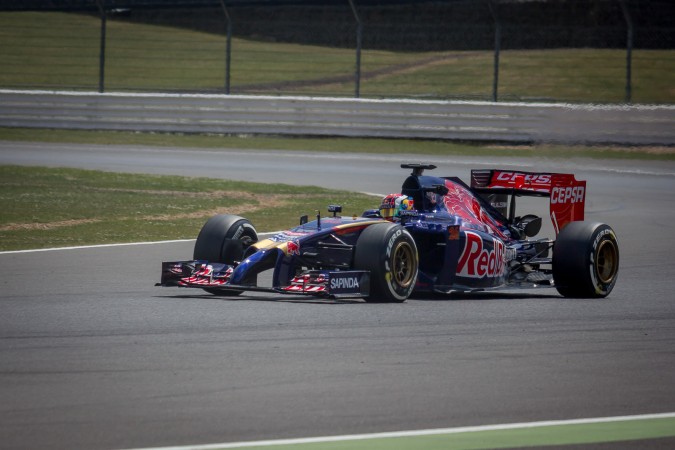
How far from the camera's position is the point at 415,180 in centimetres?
1062

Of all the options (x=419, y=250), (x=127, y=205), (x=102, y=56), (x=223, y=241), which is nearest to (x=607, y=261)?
(x=419, y=250)

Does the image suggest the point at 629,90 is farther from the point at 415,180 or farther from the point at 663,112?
the point at 415,180

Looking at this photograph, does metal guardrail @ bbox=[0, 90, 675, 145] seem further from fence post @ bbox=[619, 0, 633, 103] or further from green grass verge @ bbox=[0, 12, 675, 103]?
fence post @ bbox=[619, 0, 633, 103]

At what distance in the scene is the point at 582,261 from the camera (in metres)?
10.2

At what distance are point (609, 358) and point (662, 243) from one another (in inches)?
292

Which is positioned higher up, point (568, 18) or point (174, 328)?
point (568, 18)

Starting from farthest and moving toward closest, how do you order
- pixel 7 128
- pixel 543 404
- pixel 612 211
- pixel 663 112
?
pixel 7 128
pixel 663 112
pixel 612 211
pixel 543 404

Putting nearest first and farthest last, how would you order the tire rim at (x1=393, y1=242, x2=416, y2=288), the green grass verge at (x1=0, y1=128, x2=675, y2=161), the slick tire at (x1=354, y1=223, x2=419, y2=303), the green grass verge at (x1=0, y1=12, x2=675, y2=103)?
the slick tire at (x1=354, y1=223, x2=419, y2=303) → the tire rim at (x1=393, y1=242, x2=416, y2=288) → the green grass verge at (x1=0, y1=128, x2=675, y2=161) → the green grass verge at (x1=0, y1=12, x2=675, y2=103)

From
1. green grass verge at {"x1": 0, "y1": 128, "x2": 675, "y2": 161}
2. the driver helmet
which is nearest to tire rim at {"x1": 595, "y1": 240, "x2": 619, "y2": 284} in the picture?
the driver helmet

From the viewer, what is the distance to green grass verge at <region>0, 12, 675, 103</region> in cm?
2600

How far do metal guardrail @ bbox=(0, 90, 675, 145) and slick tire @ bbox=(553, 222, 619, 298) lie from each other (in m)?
13.5

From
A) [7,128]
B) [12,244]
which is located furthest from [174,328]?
[7,128]

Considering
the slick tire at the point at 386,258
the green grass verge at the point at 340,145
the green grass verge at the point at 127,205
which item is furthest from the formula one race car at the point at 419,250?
the green grass verge at the point at 340,145

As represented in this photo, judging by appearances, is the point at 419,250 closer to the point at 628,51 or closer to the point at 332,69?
the point at 628,51
